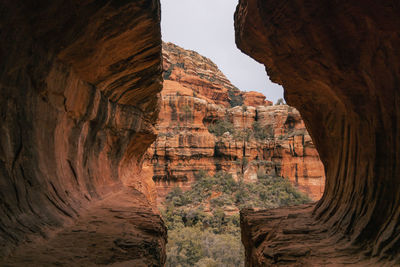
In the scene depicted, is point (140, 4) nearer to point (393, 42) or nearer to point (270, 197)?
point (393, 42)

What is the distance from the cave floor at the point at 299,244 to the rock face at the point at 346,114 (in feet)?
0.04

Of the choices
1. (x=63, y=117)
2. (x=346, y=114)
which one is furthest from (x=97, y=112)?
(x=346, y=114)

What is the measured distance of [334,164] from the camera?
14.4 feet

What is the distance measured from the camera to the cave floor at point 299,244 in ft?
8.56

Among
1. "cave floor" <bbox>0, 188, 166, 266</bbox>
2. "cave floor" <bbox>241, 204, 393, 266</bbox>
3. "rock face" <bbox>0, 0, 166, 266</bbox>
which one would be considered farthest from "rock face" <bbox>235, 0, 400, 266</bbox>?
"rock face" <bbox>0, 0, 166, 266</bbox>

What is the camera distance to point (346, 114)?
11.7 ft

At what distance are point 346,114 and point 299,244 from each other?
1943 millimetres

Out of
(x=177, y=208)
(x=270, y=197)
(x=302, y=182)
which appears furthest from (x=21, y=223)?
(x=302, y=182)

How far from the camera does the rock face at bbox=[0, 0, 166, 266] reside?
2467 mm

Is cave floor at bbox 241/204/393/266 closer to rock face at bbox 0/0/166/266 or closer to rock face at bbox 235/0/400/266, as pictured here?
rock face at bbox 235/0/400/266

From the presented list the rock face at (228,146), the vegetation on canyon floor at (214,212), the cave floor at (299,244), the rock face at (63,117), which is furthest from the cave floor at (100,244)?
the rock face at (228,146)

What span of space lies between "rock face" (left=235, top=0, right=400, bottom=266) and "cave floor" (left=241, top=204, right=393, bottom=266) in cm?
1

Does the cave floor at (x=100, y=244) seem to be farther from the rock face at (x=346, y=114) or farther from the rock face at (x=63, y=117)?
the rock face at (x=346, y=114)

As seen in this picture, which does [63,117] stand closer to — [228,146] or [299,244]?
[299,244]
